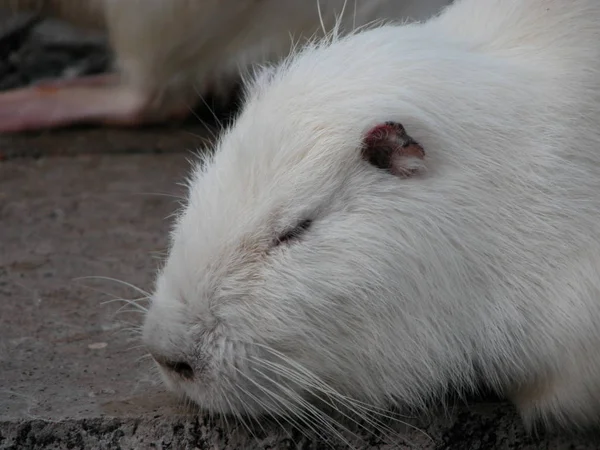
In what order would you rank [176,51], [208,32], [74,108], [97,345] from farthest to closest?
[74,108] < [176,51] < [208,32] < [97,345]

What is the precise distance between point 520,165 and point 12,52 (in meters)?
4.62

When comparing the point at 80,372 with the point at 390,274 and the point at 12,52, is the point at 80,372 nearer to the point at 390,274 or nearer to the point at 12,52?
the point at 390,274

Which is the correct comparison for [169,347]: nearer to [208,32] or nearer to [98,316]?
[98,316]

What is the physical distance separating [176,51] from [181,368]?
2.92m

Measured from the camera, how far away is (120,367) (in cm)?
302

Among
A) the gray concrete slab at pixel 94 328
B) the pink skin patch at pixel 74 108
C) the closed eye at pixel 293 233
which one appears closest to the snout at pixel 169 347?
the gray concrete slab at pixel 94 328

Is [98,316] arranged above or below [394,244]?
below

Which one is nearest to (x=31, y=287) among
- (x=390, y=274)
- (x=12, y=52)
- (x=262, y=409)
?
(x=262, y=409)

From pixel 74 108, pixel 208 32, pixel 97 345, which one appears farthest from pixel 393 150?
pixel 74 108

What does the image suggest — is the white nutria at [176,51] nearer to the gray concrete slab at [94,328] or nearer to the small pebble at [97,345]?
the gray concrete slab at [94,328]

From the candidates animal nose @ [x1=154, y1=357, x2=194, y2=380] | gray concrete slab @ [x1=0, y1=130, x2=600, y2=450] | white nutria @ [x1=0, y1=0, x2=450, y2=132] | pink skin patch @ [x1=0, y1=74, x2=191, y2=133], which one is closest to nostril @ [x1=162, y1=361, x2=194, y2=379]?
animal nose @ [x1=154, y1=357, x2=194, y2=380]

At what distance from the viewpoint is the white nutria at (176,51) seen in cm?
495

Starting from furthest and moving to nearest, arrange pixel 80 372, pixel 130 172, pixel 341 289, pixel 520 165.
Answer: pixel 130 172, pixel 80 372, pixel 520 165, pixel 341 289

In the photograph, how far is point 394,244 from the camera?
251 centimetres
